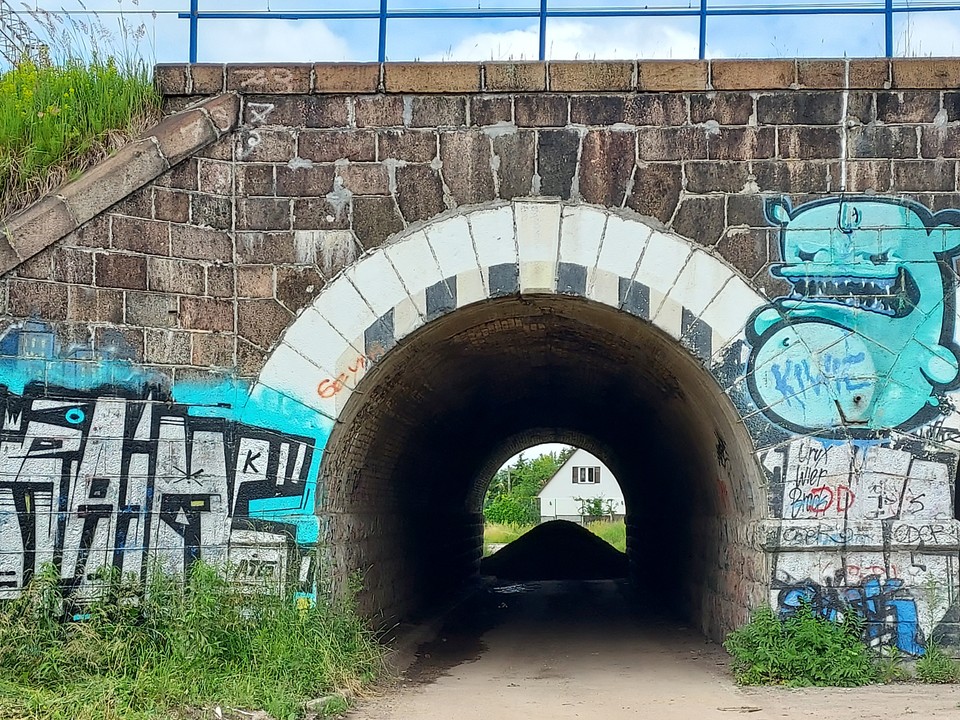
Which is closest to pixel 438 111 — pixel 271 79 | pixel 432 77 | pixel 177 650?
pixel 432 77

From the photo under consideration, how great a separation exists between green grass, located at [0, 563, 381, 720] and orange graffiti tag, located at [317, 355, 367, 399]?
1.61 m

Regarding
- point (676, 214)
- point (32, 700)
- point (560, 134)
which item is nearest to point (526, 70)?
point (560, 134)

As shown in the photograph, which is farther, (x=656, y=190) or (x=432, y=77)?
(x=432, y=77)

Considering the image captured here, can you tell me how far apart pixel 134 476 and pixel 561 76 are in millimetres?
4589

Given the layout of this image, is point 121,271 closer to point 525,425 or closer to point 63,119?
point 63,119

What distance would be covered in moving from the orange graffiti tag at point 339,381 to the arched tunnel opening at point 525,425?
133 mm

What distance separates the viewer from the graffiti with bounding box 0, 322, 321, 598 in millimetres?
7922

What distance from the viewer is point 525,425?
1850cm

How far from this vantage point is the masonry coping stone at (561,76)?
28.2 ft

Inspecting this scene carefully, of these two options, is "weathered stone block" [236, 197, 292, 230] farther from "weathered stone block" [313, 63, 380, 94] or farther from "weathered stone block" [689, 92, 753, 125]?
"weathered stone block" [689, 92, 753, 125]

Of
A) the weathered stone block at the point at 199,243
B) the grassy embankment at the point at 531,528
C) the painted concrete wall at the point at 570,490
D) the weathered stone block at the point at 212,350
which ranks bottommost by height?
the grassy embankment at the point at 531,528

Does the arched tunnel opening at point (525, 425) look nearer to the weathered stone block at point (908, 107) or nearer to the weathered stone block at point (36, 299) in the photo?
the weathered stone block at point (36, 299)

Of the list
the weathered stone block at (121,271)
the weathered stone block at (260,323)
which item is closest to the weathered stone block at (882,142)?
the weathered stone block at (260,323)

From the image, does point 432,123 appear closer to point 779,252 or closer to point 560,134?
point 560,134
